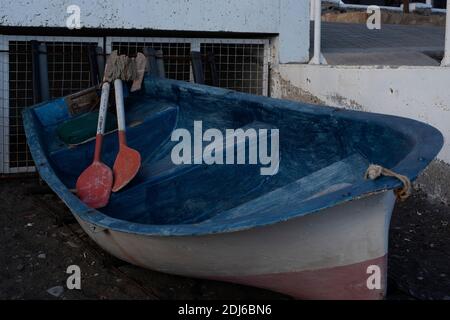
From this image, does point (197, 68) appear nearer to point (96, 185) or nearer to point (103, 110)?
point (103, 110)

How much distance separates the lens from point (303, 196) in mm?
3455

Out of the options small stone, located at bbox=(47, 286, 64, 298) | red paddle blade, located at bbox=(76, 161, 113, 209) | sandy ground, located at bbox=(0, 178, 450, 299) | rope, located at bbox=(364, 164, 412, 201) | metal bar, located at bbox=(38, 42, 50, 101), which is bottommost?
small stone, located at bbox=(47, 286, 64, 298)

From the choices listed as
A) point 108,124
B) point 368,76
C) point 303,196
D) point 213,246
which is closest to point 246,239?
point 213,246

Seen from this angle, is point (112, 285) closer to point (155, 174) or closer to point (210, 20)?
point (155, 174)

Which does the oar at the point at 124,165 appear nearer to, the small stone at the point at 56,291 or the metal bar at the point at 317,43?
the small stone at the point at 56,291

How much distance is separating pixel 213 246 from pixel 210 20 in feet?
12.9

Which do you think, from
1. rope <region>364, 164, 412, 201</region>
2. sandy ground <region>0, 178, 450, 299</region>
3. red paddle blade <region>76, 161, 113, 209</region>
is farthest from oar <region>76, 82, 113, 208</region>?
rope <region>364, 164, 412, 201</region>

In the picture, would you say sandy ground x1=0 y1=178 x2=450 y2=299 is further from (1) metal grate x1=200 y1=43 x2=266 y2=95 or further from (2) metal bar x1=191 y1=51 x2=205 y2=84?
(1) metal grate x1=200 y1=43 x2=266 y2=95

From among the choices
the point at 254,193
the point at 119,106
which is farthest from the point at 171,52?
the point at 254,193

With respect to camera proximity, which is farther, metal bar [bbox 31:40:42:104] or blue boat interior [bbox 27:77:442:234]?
metal bar [bbox 31:40:42:104]

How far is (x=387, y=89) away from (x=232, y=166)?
5.53 ft

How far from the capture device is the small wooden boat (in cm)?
253

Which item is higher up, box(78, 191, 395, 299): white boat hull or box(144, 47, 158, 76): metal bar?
box(144, 47, 158, 76): metal bar

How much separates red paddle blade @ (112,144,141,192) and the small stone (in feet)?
2.99
